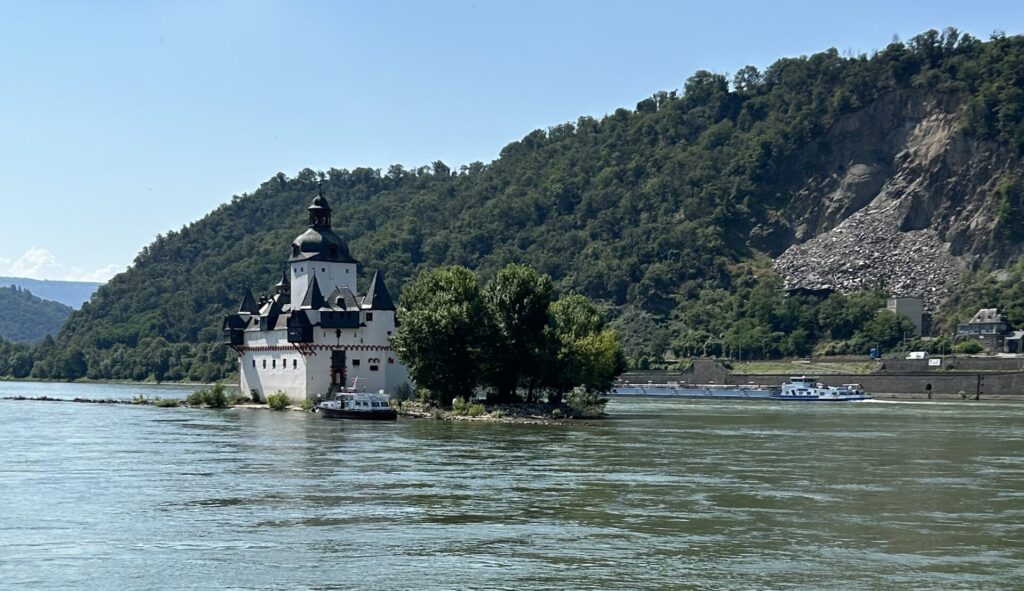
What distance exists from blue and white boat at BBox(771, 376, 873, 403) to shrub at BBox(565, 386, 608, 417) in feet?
153

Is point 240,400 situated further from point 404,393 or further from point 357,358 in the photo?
point 404,393

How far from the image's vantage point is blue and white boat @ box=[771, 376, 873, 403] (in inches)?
4857

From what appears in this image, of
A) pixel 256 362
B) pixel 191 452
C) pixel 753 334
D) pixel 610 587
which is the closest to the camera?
pixel 610 587

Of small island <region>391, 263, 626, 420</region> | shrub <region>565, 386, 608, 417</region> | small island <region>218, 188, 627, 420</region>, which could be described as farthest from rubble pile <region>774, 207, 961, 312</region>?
small island <region>391, 263, 626, 420</region>

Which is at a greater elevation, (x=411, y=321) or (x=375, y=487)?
(x=411, y=321)

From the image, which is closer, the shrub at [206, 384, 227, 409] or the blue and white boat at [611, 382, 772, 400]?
the shrub at [206, 384, 227, 409]

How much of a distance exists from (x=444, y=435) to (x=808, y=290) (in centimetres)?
13457

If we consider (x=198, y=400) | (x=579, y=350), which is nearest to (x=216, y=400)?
(x=198, y=400)

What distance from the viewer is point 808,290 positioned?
7456 inches

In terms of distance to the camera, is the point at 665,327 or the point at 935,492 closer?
the point at 935,492

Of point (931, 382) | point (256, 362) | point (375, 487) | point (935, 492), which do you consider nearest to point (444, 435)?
point (375, 487)

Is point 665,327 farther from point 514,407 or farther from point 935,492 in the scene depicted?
point 935,492

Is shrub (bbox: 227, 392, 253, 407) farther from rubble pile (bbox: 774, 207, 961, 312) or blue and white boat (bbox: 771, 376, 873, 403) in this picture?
rubble pile (bbox: 774, 207, 961, 312)

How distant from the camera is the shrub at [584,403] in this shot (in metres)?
80.2
